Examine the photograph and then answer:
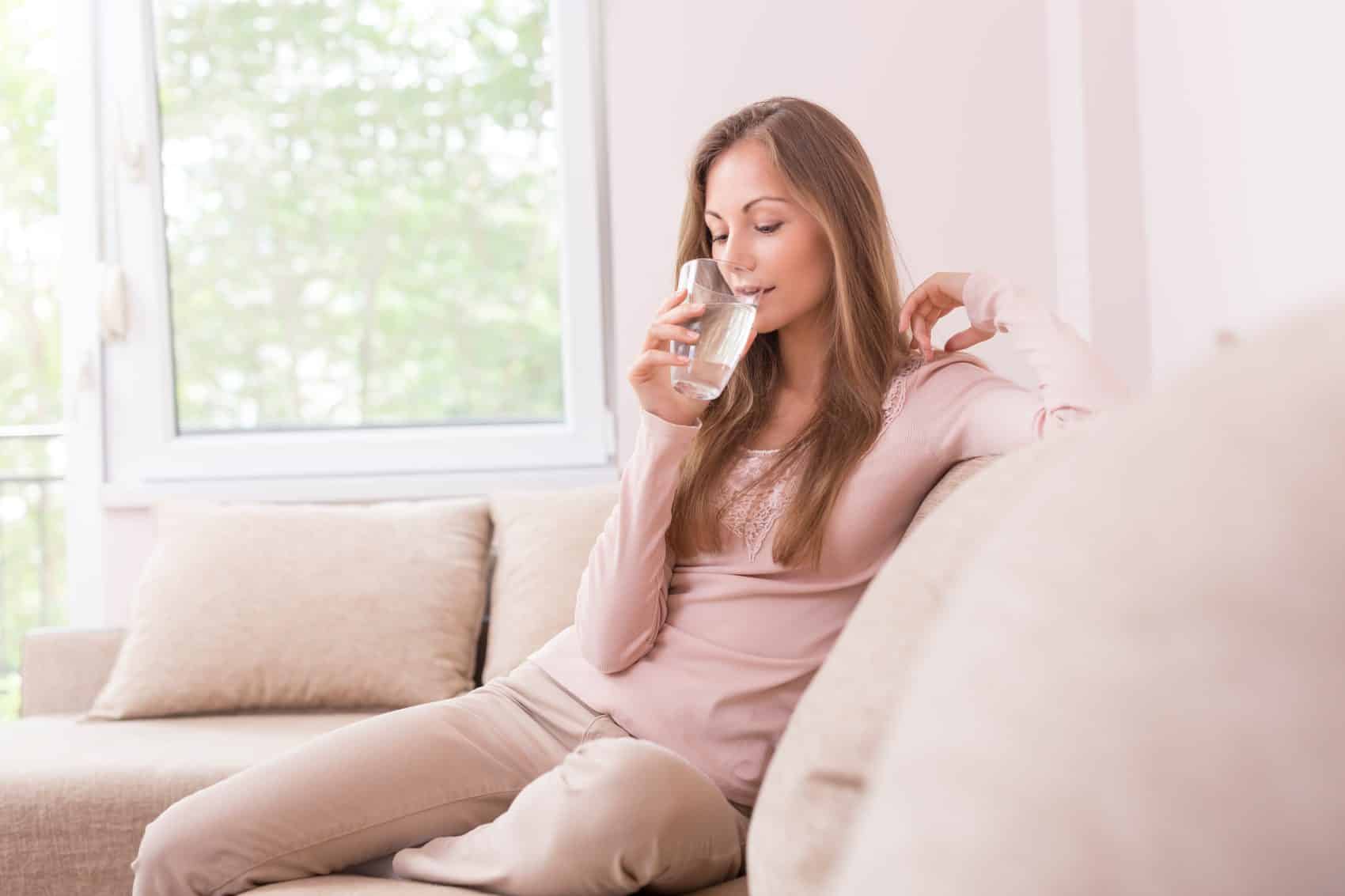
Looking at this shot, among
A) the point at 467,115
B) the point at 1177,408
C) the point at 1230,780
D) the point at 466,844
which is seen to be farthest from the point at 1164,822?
the point at 467,115

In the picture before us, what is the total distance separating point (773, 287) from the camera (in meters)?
1.71

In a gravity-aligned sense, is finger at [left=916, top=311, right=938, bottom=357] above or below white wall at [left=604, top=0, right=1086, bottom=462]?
below

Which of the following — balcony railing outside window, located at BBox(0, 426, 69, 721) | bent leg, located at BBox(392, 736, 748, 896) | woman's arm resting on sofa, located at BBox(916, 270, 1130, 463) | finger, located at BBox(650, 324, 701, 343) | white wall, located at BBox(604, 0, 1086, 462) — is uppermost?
white wall, located at BBox(604, 0, 1086, 462)

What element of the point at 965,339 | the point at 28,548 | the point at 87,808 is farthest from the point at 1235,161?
the point at 28,548

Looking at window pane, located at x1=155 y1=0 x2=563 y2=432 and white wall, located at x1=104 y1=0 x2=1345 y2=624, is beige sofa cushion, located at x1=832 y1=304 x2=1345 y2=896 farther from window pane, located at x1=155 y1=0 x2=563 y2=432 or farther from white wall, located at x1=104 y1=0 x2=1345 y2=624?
window pane, located at x1=155 y1=0 x2=563 y2=432

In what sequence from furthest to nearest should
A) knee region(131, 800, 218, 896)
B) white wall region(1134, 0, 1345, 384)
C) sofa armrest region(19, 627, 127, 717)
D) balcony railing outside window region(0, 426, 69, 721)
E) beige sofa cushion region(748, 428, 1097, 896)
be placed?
balcony railing outside window region(0, 426, 69, 721) → sofa armrest region(19, 627, 127, 717) → white wall region(1134, 0, 1345, 384) → knee region(131, 800, 218, 896) → beige sofa cushion region(748, 428, 1097, 896)

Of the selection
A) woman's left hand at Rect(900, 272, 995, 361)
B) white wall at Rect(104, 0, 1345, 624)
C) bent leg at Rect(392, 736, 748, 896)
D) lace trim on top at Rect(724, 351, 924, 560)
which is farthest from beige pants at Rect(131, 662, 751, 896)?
white wall at Rect(104, 0, 1345, 624)

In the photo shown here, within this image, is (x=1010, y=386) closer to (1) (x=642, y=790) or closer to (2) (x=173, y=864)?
(1) (x=642, y=790)

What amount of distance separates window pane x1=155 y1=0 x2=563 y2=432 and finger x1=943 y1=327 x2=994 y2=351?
162 cm

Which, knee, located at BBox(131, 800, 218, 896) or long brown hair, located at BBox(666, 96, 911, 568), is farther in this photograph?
long brown hair, located at BBox(666, 96, 911, 568)

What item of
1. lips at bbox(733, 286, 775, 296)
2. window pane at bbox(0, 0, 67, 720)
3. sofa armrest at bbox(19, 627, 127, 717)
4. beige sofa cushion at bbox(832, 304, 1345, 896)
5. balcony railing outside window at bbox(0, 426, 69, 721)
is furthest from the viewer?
balcony railing outside window at bbox(0, 426, 69, 721)

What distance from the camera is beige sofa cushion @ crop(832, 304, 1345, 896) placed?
1.57ft

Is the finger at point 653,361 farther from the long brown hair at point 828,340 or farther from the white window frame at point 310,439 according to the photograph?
the white window frame at point 310,439

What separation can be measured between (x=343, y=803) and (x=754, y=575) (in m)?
0.54
